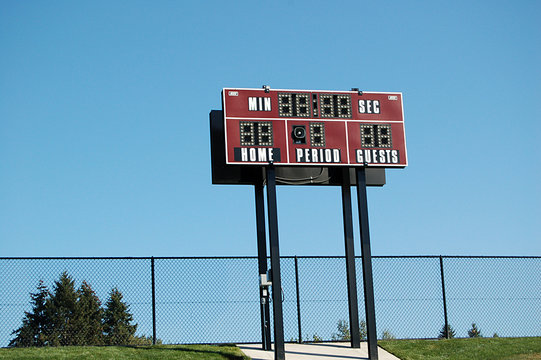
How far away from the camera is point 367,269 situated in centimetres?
1673

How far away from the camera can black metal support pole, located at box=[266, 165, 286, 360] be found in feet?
51.8

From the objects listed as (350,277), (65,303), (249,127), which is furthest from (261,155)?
(65,303)

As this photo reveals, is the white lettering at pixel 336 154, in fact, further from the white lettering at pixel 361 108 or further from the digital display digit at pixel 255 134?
the digital display digit at pixel 255 134

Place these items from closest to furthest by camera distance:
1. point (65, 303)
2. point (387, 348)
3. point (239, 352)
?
1. point (239, 352)
2. point (387, 348)
3. point (65, 303)

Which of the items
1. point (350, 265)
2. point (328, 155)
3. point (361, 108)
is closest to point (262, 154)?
point (328, 155)

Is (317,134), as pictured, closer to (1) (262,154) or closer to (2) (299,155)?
(2) (299,155)

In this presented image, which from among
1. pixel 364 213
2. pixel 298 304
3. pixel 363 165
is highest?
pixel 363 165

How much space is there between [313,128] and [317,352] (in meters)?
5.03

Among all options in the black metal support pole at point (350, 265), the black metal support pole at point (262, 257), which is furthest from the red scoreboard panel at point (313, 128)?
the black metal support pole at point (262, 257)

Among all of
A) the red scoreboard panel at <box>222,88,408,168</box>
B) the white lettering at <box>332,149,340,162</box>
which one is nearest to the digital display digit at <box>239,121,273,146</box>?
the red scoreboard panel at <box>222,88,408,168</box>

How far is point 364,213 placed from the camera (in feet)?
55.9

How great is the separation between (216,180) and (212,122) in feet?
4.62

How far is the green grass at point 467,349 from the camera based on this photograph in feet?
55.7

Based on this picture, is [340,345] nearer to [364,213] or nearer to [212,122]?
[364,213]
